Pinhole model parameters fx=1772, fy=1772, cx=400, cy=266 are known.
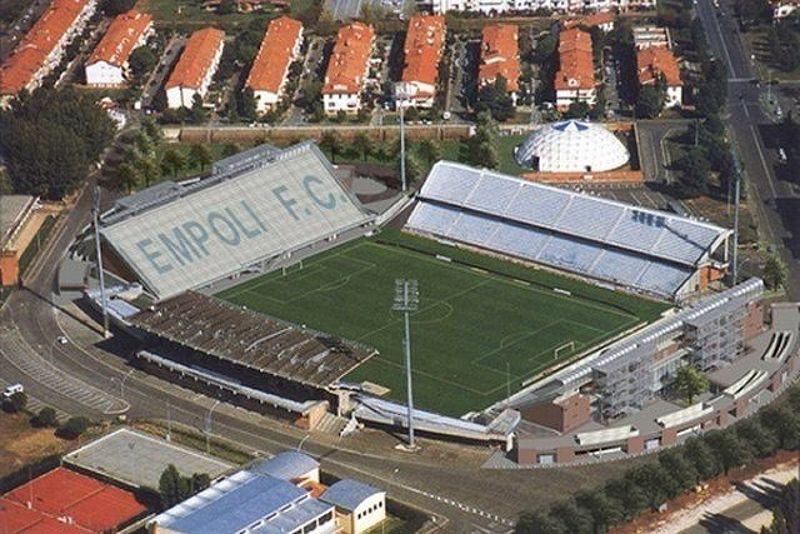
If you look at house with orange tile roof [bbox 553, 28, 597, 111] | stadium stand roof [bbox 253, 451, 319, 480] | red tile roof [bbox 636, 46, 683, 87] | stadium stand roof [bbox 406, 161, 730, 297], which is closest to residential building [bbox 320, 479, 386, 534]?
stadium stand roof [bbox 253, 451, 319, 480]

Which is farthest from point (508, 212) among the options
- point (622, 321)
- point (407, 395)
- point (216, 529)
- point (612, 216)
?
point (216, 529)

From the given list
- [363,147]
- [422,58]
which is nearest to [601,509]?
[363,147]

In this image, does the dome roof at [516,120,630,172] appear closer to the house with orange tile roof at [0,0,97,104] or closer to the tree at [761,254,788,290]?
the tree at [761,254,788,290]

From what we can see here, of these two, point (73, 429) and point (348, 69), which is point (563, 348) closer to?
point (73, 429)

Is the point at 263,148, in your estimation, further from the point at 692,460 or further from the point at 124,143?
the point at 692,460

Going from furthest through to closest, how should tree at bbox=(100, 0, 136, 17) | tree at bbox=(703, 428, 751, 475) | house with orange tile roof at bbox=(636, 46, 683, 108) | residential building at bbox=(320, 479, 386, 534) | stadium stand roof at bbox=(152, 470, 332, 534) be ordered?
tree at bbox=(100, 0, 136, 17) < house with orange tile roof at bbox=(636, 46, 683, 108) < tree at bbox=(703, 428, 751, 475) < residential building at bbox=(320, 479, 386, 534) < stadium stand roof at bbox=(152, 470, 332, 534)

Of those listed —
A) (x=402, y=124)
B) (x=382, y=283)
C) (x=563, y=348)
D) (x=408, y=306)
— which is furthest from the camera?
(x=402, y=124)
